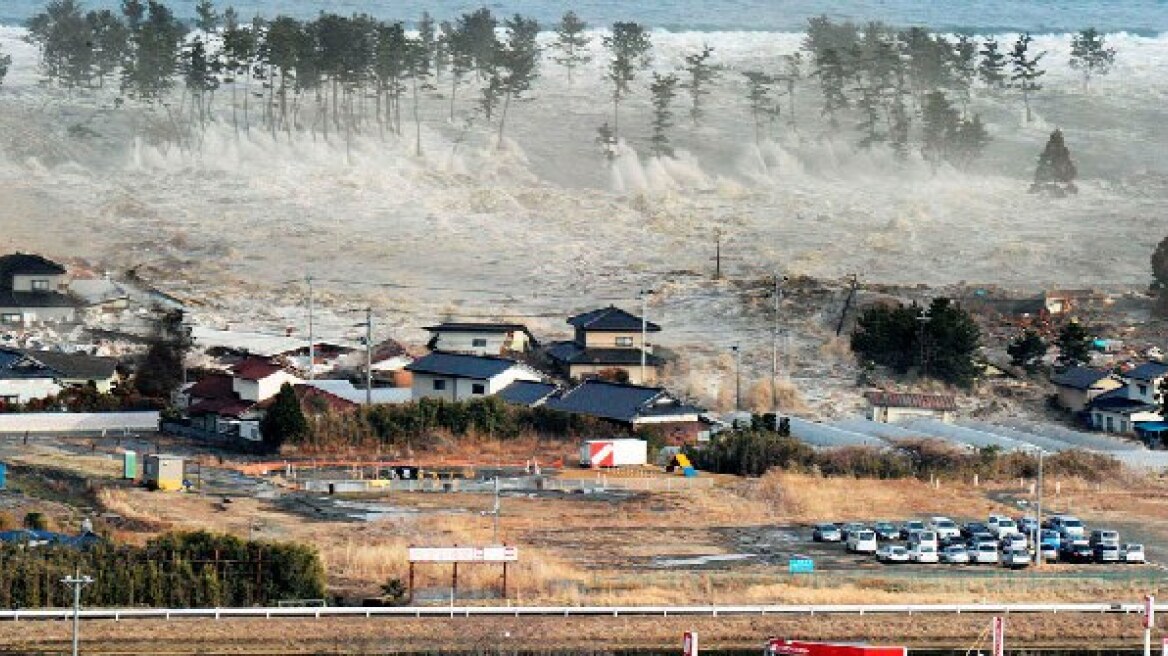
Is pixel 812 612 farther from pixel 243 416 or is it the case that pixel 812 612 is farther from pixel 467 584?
pixel 243 416

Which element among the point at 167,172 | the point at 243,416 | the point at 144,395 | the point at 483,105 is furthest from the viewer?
the point at 483,105

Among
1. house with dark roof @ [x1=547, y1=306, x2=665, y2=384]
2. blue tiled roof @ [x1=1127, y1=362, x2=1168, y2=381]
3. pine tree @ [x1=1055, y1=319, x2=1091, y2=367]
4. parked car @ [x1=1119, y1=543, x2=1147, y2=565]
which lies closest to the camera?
parked car @ [x1=1119, y1=543, x2=1147, y2=565]

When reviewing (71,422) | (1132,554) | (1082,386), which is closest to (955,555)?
(1132,554)

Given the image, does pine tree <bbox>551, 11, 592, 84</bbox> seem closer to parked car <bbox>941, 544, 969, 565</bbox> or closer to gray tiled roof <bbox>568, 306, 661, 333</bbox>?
gray tiled roof <bbox>568, 306, 661, 333</bbox>

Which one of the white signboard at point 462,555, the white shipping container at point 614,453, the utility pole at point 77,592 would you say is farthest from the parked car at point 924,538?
the utility pole at point 77,592

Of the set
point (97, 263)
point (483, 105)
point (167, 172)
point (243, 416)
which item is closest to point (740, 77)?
point (483, 105)

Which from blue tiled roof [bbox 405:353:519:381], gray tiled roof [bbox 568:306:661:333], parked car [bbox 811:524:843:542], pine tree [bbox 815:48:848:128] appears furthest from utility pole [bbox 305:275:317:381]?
pine tree [bbox 815:48:848:128]

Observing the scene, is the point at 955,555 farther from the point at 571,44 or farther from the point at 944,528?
the point at 571,44
